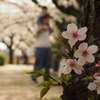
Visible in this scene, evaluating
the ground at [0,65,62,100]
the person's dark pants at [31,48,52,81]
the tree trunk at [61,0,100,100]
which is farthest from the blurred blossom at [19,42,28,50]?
the tree trunk at [61,0,100,100]

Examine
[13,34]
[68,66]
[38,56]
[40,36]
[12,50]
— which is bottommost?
[12,50]

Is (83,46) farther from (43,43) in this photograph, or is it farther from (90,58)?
(43,43)

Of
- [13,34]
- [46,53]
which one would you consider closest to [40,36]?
[46,53]

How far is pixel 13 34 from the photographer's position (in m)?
22.5

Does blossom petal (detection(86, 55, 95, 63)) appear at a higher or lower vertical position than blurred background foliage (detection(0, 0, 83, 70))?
higher

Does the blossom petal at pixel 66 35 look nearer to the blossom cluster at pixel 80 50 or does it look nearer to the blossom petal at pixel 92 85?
the blossom cluster at pixel 80 50

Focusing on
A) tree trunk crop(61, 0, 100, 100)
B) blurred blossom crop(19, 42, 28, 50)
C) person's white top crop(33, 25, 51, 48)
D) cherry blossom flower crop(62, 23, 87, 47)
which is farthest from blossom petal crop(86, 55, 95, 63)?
blurred blossom crop(19, 42, 28, 50)

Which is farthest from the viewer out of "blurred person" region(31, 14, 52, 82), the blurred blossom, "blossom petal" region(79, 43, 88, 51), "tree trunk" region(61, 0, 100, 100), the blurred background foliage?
the blurred blossom

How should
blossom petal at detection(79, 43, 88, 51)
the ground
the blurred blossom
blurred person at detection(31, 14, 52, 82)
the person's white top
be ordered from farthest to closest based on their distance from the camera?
the blurred blossom < the person's white top < blurred person at detection(31, 14, 52, 82) < the ground < blossom petal at detection(79, 43, 88, 51)

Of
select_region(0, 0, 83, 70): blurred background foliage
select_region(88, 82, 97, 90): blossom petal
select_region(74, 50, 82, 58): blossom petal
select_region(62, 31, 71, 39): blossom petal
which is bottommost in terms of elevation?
select_region(0, 0, 83, 70): blurred background foliage

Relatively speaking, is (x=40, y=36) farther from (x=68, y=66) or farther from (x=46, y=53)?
(x=68, y=66)

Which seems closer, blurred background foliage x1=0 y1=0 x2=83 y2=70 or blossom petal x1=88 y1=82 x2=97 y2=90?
blossom petal x1=88 y1=82 x2=97 y2=90

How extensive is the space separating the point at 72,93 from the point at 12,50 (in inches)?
845

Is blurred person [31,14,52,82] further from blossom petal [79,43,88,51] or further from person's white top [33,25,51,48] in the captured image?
blossom petal [79,43,88,51]
